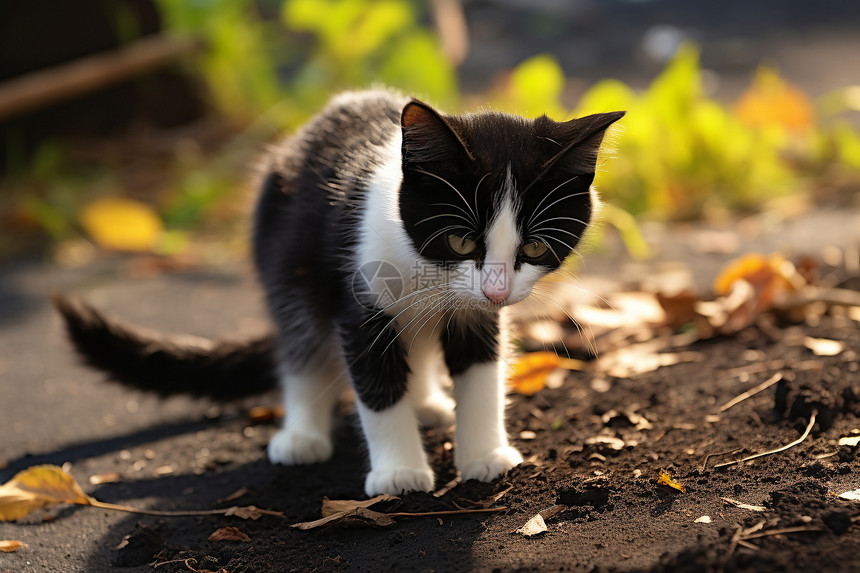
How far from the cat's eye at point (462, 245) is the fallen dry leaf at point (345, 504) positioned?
0.57 metres

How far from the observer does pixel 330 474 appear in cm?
215

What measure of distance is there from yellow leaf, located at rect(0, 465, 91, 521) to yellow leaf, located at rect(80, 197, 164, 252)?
2553 mm

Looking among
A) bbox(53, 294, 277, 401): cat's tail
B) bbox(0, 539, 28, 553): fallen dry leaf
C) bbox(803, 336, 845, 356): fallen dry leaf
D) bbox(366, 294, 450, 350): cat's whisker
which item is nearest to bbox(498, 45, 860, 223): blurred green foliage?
bbox(803, 336, 845, 356): fallen dry leaf

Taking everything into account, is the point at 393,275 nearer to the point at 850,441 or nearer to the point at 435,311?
the point at 435,311

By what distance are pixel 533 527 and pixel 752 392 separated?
34.9 inches

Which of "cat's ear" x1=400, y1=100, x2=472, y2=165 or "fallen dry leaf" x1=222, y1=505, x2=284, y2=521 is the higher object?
"cat's ear" x1=400, y1=100, x2=472, y2=165

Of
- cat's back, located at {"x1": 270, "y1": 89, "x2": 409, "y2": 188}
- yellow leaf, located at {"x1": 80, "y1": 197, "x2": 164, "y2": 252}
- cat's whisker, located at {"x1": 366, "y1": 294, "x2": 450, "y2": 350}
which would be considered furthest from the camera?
yellow leaf, located at {"x1": 80, "y1": 197, "x2": 164, "y2": 252}

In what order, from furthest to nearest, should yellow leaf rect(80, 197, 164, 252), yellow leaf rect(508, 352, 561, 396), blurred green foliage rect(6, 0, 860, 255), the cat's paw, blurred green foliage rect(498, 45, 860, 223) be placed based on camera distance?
yellow leaf rect(80, 197, 164, 252) < blurred green foliage rect(6, 0, 860, 255) < blurred green foliage rect(498, 45, 860, 223) < yellow leaf rect(508, 352, 561, 396) < the cat's paw

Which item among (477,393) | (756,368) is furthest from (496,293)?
(756,368)

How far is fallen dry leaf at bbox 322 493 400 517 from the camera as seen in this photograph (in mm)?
1786

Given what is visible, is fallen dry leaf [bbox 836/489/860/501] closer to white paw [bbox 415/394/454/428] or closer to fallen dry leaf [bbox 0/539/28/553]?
white paw [bbox 415/394/454/428]

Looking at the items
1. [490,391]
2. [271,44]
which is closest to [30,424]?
[490,391]

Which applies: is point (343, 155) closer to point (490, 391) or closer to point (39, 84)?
point (490, 391)

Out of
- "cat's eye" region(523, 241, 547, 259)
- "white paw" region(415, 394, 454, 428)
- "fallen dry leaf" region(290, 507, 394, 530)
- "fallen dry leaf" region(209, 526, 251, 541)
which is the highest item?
"cat's eye" region(523, 241, 547, 259)
